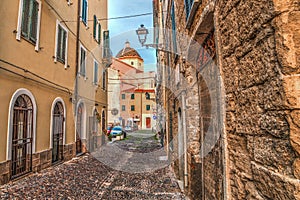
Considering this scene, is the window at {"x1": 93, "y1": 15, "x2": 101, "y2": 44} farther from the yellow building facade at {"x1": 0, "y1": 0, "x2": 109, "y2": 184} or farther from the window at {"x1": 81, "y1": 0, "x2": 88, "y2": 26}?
the window at {"x1": 81, "y1": 0, "x2": 88, "y2": 26}

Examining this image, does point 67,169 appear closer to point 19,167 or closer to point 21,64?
point 19,167

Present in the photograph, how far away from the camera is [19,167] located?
6.10m

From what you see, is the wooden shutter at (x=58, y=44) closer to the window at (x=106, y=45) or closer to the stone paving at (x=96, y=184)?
the stone paving at (x=96, y=184)

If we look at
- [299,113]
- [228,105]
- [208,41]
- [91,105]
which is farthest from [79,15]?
[299,113]

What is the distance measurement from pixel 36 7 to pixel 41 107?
3297mm

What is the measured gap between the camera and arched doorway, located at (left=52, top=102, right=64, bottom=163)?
8211 millimetres

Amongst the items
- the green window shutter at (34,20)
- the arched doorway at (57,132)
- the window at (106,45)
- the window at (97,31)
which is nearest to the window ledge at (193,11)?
the green window shutter at (34,20)

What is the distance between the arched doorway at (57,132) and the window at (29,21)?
271 cm

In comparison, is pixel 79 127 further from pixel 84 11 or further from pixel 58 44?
pixel 84 11

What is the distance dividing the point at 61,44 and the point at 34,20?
1889mm

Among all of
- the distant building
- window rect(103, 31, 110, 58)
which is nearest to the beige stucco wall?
window rect(103, 31, 110, 58)

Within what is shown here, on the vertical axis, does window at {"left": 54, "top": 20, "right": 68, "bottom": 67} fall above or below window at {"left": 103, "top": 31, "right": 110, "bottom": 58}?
below

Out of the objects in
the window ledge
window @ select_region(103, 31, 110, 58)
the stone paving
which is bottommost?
the stone paving

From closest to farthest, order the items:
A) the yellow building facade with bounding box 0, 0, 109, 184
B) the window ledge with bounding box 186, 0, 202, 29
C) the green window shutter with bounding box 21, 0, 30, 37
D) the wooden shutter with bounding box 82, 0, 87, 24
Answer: the window ledge with bounding box 186, 0, 202, 29, the yellow building facade with bounding box 0, 0, 109, 184, the green window shutter with bounding box 21, 0, 30, 37, the wooden shutter with bounding box 82, 0, 87, 24
